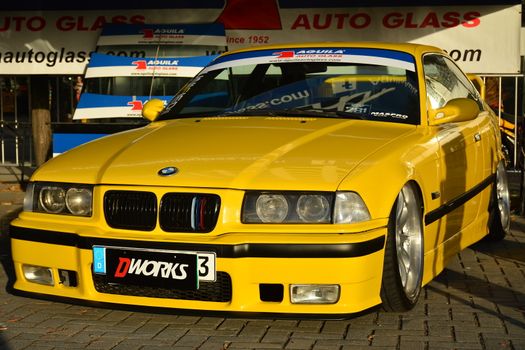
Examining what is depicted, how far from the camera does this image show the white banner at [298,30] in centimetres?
1091

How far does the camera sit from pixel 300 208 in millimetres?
4891

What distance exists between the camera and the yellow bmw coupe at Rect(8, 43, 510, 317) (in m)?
4.84

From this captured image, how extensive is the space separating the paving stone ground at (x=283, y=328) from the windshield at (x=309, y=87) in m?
1.15

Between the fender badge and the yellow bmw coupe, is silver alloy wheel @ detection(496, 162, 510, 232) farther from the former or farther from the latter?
the fender badge

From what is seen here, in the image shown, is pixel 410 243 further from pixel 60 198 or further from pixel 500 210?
pixel 500 210

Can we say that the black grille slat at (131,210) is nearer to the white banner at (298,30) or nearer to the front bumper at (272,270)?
the front bumper at (272,270)

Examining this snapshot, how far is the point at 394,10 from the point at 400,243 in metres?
6.20

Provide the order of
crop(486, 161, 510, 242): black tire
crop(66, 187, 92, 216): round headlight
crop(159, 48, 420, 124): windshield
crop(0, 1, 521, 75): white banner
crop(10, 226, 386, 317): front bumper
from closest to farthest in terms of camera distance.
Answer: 1. crop(10, 226, 386, 317): front bumper
2. crop(66, 187, 92, 216): round headlight
3. crop(159, 48, 420, 124): windshield
4. crop(486, 161, 510, 242): black tire
5. crop(0, 1, 521, 75): white banner

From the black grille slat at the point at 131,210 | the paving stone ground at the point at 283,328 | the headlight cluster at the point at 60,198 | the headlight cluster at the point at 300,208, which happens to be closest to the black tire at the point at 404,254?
the paving stone ground at the point at 283,328

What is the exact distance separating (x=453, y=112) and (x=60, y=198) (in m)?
2.32

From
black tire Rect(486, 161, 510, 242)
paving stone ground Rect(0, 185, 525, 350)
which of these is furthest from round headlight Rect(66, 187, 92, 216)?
black tire Rect(486, 161, 510, 242)

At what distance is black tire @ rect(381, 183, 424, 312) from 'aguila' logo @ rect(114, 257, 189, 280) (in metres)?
1.00

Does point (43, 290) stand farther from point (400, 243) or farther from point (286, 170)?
point (400, 243)

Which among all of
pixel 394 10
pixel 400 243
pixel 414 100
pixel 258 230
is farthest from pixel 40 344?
pixel 394 10
